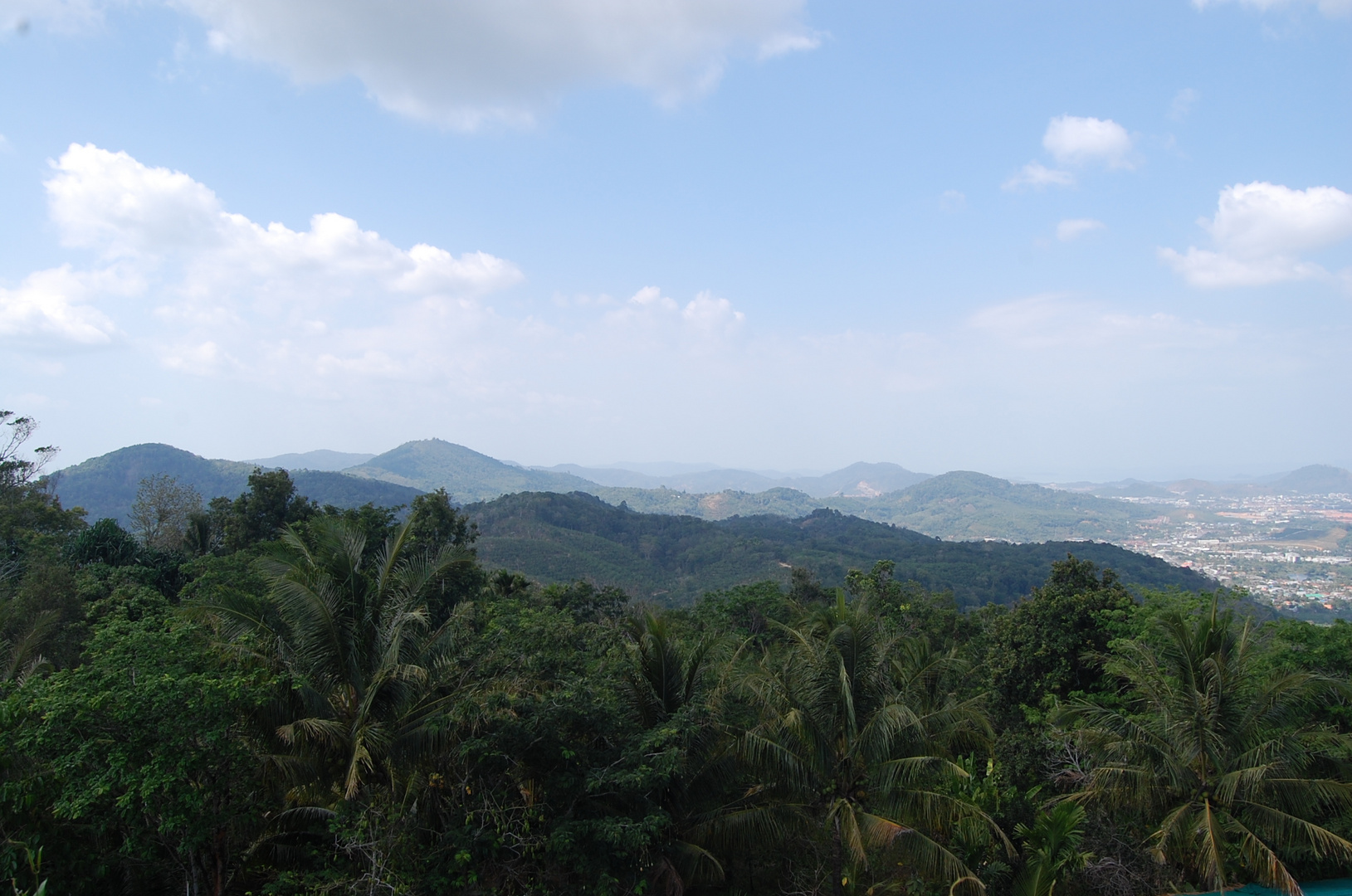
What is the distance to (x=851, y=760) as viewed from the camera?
9.44m

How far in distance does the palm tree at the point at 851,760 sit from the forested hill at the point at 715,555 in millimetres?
66525

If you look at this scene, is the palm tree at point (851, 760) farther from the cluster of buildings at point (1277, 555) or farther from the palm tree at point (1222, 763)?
the cluster of buildings at point (1277, 555)

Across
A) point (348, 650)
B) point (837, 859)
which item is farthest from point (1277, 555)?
point (348, 650)

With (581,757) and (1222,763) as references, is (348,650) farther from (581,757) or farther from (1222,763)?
(1222,763)

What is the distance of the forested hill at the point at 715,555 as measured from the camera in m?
89.6

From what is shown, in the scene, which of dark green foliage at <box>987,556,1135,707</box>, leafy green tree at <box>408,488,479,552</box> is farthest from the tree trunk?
leafy green tree at <box>408,488,479,552</box>

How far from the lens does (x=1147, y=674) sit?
1066 centimetres

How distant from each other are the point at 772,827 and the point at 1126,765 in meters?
5.32

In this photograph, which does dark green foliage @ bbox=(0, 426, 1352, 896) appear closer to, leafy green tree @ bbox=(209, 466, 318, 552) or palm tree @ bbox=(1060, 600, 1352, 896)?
palm tree @ bbox=(1060, 600, 1352, 896)

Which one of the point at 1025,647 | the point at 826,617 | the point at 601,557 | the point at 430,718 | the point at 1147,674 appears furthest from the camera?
the point at 601,557

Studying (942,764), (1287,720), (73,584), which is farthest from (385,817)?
(73,584)

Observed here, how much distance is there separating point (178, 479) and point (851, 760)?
18091 centimetres

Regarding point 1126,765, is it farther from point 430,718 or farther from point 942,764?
point 430,718

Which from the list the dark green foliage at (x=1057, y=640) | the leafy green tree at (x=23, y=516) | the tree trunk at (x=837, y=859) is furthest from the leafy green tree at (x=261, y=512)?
the dark green foliage at (x=1057, y=640)
